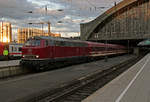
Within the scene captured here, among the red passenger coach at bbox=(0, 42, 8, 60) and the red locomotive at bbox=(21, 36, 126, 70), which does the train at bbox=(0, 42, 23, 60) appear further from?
the red locomotive at bbox=(21, 36, 126, 70)

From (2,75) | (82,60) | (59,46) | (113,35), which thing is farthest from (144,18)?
(2,75)

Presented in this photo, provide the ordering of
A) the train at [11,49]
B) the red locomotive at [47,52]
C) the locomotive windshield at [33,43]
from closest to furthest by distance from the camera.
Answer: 1. the red locomotive at [47,52]
2. the locomotive windshield at [33,43]
3. the train at [11,49]

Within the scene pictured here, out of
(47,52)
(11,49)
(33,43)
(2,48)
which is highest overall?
(33,43)

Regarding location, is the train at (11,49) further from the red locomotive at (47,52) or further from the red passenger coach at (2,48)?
the red locomotive at (47,52)

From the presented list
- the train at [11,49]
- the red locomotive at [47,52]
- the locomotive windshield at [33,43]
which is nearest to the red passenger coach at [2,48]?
the train at [11,49]

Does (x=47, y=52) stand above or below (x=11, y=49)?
above

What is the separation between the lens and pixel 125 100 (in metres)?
8.62

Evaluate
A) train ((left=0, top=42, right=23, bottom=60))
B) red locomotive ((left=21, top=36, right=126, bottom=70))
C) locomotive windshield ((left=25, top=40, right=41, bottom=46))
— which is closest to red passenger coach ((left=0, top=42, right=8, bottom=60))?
train ((left=0, top=42, right=23, bottom=60))

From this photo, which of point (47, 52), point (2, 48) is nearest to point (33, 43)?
point (47, 52)

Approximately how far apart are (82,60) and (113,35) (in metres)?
57.2

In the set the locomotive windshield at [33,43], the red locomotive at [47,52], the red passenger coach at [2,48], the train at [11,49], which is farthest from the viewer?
the train at [11,49]

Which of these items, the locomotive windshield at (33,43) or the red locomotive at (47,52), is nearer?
the red locomotive at (47,52)

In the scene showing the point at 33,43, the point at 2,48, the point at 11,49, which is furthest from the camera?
the point at 11,49

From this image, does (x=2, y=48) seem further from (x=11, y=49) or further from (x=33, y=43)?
(x=33, y=43)
